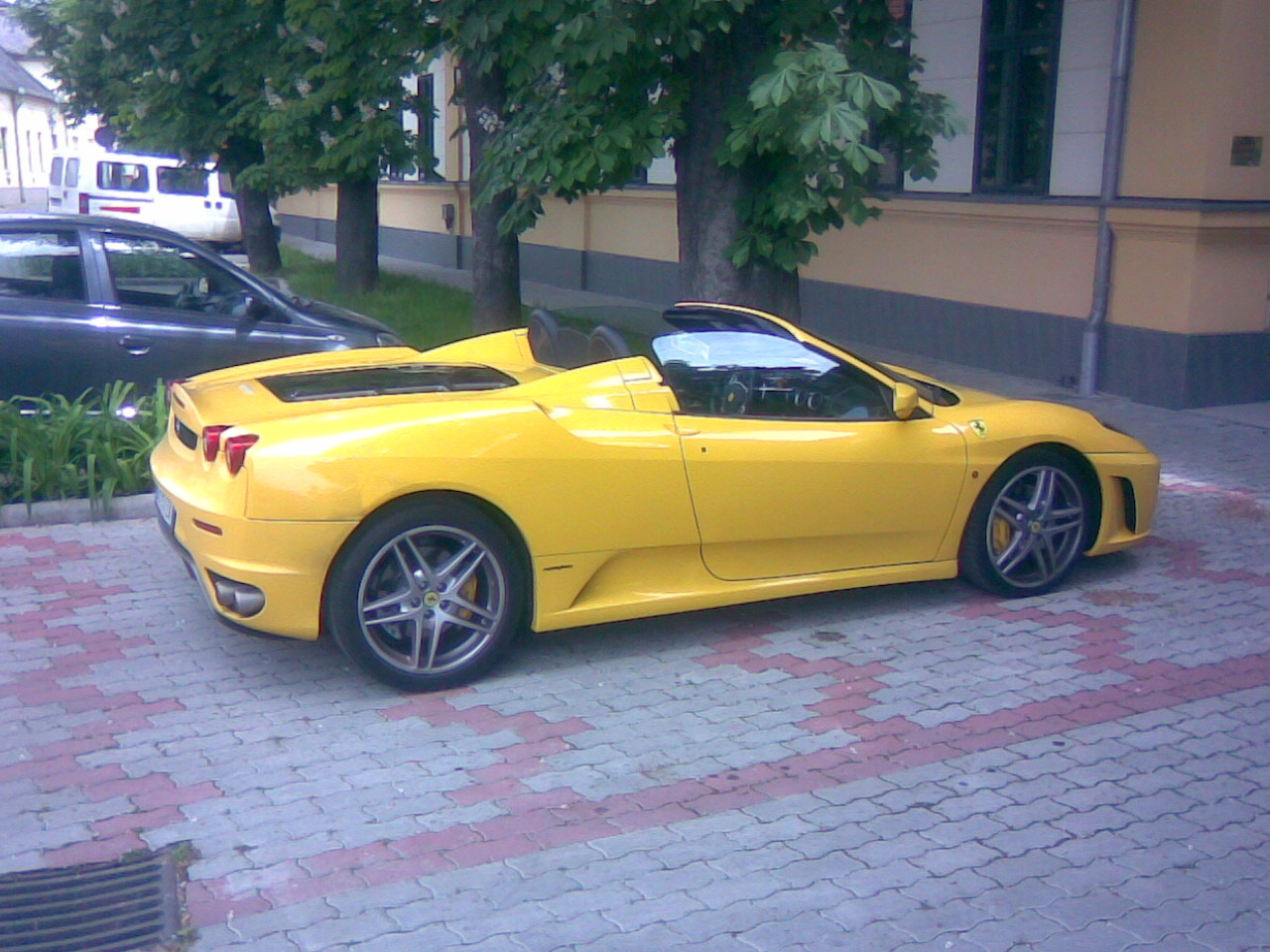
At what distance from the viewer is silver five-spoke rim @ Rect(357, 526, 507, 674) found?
5023 mm

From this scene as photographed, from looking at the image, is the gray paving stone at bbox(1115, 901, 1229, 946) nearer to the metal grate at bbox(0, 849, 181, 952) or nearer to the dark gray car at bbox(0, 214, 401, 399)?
the metal grate at bbox(0, 849, 181, 952)

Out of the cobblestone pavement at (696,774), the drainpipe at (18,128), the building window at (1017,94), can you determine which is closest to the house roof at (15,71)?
the drainpipe at (18,128)

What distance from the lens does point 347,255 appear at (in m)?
18.6

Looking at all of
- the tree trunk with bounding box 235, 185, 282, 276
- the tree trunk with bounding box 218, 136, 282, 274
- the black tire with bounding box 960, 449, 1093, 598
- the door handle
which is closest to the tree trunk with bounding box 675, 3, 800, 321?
the door handle

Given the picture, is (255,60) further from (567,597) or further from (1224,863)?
(1224,863)

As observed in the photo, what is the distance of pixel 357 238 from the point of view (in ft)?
60.8

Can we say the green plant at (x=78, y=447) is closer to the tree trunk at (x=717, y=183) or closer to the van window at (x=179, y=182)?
the tree trunk at (x=717, y=183)

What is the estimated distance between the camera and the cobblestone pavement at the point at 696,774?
3.69 metres

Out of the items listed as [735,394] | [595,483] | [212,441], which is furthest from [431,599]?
[735,394]

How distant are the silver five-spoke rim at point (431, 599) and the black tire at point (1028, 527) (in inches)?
86.3

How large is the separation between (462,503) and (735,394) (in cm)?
131

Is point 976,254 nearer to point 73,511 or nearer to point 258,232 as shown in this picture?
point 73,511

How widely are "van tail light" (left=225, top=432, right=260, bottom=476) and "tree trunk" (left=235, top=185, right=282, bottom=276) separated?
19203 millimetres

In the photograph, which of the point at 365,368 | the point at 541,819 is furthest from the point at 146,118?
the point at 541,819
